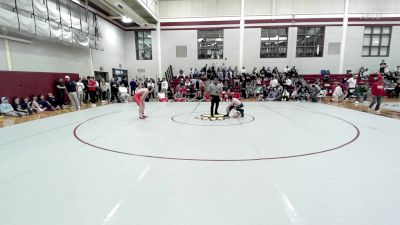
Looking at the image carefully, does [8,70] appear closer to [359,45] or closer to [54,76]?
[54,76]

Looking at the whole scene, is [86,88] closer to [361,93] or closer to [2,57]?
[2,57]

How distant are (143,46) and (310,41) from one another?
15751 millimetres

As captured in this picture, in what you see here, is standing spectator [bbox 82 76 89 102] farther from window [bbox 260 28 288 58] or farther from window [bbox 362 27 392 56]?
window [bbox 362 27 392 56]

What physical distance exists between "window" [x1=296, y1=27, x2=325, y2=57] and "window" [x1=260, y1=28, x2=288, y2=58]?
1244 millimetres

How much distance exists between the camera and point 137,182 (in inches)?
132

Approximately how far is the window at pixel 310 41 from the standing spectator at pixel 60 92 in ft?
62.4

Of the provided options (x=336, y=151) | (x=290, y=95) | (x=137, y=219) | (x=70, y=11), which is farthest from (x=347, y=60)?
(x=137, y=219)

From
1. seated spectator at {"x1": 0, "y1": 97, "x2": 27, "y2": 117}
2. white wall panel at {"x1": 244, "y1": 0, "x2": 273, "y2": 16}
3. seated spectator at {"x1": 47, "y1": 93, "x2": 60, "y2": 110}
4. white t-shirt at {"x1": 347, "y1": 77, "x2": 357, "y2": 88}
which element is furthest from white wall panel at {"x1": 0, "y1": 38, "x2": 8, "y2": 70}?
white t-shirt at {"x1": 347, "y1": 77, "x2": 357, "y2": 88}

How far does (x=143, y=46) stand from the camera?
22.3m

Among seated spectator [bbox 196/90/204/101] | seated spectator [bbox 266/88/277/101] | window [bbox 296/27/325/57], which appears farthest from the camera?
window [bbox 296/27/325/57]

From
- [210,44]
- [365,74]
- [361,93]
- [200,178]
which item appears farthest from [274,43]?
[200,178]

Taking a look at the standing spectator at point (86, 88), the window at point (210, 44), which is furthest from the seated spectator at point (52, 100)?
the window at point (210, 44)

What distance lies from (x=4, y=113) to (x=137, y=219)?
409 inches

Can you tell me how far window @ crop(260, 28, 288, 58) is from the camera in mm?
20891
